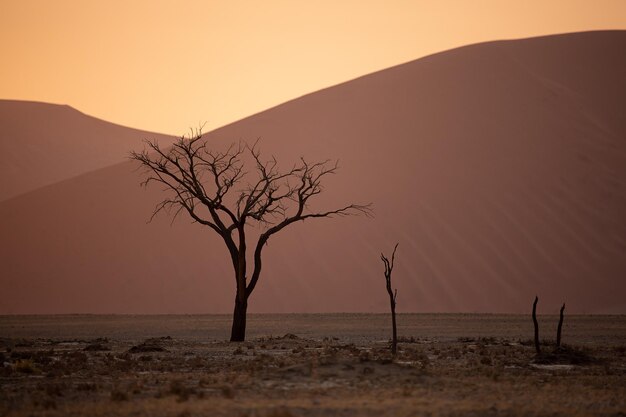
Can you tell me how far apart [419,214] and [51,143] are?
7625 centimetres

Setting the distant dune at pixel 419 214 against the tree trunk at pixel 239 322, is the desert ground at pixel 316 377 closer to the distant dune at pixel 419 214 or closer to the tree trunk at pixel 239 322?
the tree trunk at pixel 239 322

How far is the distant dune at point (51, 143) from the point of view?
105 meters

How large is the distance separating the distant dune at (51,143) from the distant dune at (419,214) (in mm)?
40907

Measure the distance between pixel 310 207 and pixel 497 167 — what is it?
35.1ft

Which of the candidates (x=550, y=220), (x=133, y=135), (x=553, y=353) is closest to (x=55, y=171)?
(x=133, y=135)

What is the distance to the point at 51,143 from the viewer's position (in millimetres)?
119812

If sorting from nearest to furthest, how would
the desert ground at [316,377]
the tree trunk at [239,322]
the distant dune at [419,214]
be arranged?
the desert ground at [316,377]
the tree trunk at [239,322]
the distant dune at [419,214]

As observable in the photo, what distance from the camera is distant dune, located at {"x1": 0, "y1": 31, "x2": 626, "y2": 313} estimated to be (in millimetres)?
49000

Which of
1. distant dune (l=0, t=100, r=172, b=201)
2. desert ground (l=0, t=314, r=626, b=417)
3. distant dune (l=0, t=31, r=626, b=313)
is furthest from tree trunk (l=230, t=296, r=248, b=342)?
distant dune (l=0, t=100, r=172, b=201)

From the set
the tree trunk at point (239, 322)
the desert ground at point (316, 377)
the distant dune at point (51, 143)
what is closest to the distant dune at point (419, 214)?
the desert ground at point (316, 377)

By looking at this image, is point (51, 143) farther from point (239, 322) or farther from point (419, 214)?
point (239, 322)

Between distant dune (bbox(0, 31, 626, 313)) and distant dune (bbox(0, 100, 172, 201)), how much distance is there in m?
40.9

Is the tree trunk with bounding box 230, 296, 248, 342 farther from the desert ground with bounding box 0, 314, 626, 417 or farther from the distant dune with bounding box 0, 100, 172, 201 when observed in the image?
the distant dune with bounding box 0, 100, 172, 201

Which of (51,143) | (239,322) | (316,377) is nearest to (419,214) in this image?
(239,322)
